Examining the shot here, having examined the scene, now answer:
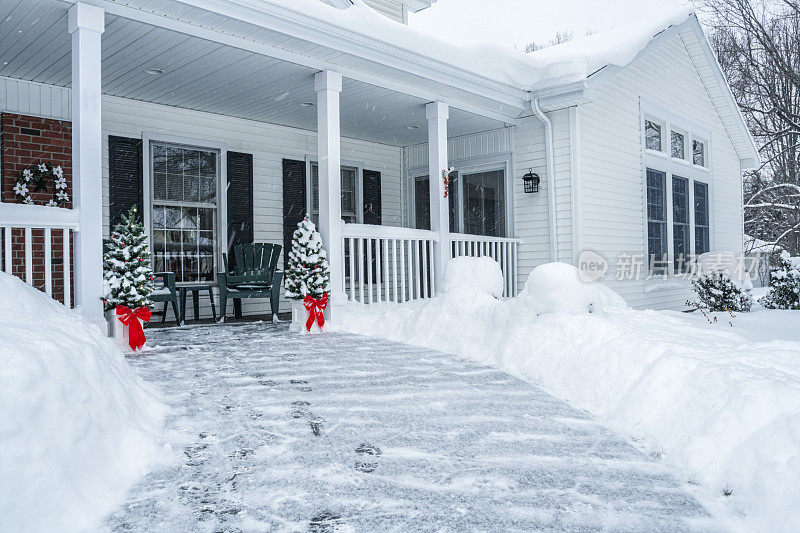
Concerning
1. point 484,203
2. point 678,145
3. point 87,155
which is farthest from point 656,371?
point 678,145

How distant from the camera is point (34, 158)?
230 inches

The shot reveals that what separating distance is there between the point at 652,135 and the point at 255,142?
582cm

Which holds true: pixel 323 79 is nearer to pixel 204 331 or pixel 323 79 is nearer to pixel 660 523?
pixel 204 331

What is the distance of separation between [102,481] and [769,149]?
2081 centimetres

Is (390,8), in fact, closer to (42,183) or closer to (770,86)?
(42,183)

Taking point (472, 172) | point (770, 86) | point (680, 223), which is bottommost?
point (680, 223)

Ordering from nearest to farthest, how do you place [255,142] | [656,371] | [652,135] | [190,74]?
[656,371], [190,74], [255,142], [652,135]

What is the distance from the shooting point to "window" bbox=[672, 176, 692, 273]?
9.34 meters

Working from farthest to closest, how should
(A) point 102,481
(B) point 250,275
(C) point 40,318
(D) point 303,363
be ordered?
(B) point 250,275
(D) point 303,363
(C) point 40,318
(A) point 102,481

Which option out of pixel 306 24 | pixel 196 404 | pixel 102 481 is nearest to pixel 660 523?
pixel 102 481

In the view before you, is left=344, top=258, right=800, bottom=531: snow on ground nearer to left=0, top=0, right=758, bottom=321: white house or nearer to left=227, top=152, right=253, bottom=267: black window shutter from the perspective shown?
left=0, top=0, right=758, bottom=321: white house

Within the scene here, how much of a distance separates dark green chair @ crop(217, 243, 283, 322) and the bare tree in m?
15.5

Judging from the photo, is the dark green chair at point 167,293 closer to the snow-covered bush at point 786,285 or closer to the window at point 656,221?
the window at point 656,221

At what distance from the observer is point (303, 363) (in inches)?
160
